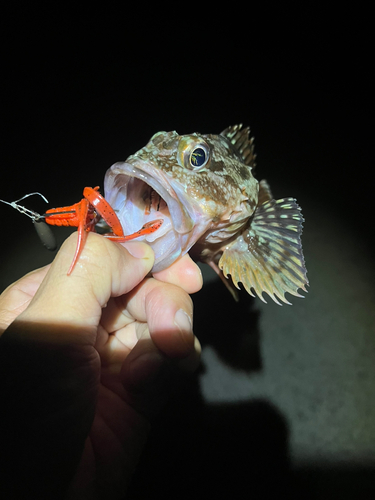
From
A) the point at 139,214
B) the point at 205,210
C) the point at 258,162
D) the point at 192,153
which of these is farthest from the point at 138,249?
the point at 258,162

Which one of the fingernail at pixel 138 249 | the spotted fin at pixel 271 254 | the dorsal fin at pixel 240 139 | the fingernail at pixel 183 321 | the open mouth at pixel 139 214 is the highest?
the dorsal fin at pixel 240 139

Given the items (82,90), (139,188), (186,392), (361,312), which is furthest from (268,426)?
(82,90)

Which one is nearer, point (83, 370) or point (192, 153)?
point (83, 370)

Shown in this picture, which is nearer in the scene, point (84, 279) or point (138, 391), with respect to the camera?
point (84, 279)

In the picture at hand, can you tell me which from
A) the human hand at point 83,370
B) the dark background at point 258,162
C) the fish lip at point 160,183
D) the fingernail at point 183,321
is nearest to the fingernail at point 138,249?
the human hand at point 83,370

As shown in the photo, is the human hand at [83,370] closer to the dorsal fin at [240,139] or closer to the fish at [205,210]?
the fish at [205,210]

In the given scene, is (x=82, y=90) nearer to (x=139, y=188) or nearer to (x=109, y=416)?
(x=139, y=188)

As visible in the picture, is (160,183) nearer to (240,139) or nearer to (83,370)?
(83,370)
